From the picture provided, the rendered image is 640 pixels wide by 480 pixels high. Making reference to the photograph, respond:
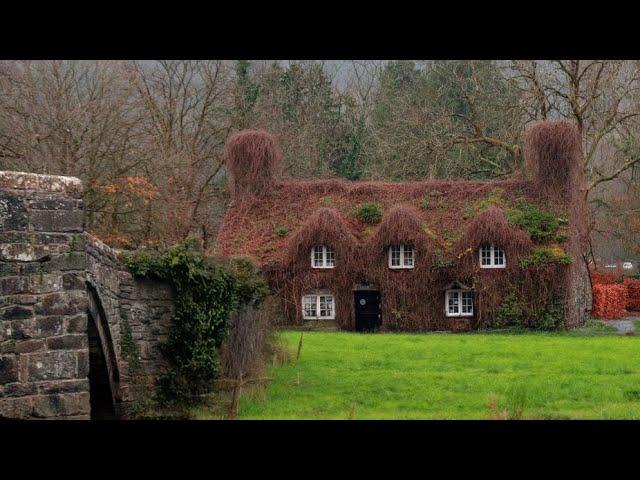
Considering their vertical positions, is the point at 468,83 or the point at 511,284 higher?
the point at 468,83

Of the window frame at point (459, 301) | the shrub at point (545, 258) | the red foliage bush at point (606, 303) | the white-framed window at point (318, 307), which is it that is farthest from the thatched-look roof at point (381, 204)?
the red foliage bush at point (606, 303)

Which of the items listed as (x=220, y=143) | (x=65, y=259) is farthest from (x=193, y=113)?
(x=65, y=259)

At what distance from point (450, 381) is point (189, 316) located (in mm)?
6413

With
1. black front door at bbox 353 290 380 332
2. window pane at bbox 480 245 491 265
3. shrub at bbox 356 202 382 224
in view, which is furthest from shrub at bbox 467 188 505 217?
black front door at bbox 353 290 380 332

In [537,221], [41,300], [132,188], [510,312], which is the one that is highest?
[132,188]

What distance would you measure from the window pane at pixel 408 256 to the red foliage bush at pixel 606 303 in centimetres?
954

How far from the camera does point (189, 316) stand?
14.2 meters

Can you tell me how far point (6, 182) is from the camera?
355 inches

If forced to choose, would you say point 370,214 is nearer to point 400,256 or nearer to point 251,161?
point 400,256

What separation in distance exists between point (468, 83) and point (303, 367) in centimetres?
3496

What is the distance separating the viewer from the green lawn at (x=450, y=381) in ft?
48.1

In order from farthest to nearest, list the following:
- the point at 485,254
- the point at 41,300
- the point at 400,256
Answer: the point at 400,256 → the point at 485,254 → the point at 41,300

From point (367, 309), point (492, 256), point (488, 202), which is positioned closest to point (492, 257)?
point (492, 256)

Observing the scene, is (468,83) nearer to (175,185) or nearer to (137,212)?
(175,185)
